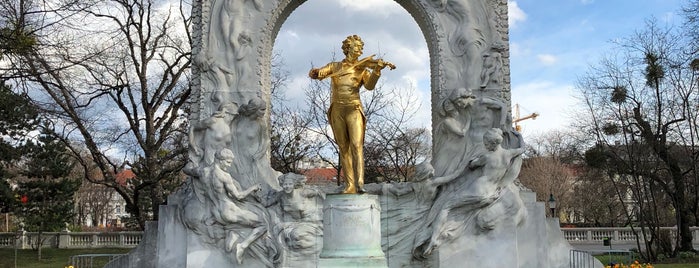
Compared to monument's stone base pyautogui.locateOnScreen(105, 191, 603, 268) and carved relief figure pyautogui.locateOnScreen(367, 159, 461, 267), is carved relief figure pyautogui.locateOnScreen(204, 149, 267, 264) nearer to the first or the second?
monument's stone base pyautogui.locateOnScreen(105, 191, 603, 268)

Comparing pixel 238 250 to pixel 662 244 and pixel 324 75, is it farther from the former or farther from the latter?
pixel 662 244

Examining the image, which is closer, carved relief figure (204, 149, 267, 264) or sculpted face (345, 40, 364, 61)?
sculpted face (345, 40, 364, 61)

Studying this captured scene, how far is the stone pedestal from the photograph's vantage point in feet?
24.6

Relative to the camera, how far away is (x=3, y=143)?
69.6ft

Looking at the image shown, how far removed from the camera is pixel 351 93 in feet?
30.3

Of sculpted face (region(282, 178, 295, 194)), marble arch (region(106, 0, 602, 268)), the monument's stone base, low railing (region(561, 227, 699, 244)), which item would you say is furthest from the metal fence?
low railing (region(561, 227, 699, 244))

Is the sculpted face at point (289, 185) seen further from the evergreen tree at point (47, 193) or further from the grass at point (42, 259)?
the evergreen tree at point (47, 193)

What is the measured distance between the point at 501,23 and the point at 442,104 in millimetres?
1846

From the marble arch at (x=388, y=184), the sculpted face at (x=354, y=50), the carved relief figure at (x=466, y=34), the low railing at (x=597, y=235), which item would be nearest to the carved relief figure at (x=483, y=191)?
the marble arch at (x=388, y=184)

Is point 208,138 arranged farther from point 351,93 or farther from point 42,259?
point 42,259

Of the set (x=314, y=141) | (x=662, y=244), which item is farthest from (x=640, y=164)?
(x=314, y=141)

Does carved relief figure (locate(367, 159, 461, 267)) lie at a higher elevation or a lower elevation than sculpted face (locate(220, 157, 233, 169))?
lower

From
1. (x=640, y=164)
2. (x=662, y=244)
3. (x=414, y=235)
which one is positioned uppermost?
(x=640, y=164)

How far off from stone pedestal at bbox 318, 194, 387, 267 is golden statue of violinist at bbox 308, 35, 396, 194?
187 centimetres
